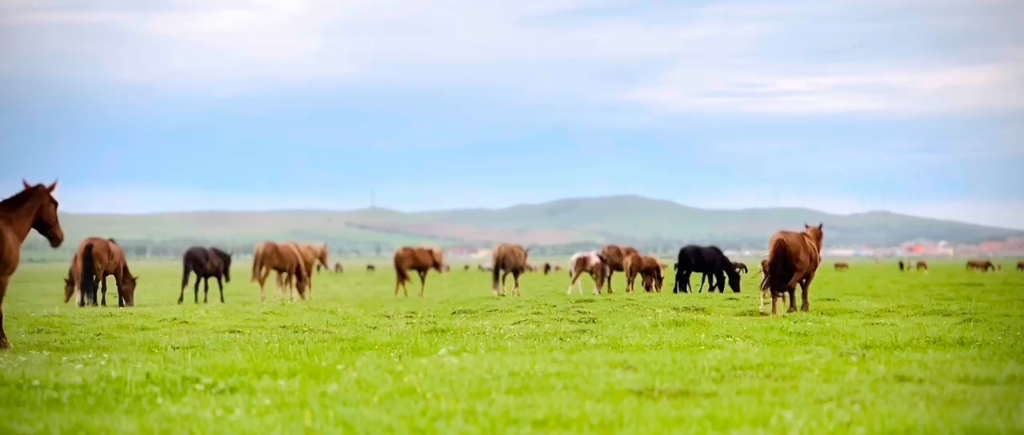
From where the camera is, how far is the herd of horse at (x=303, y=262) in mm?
20297

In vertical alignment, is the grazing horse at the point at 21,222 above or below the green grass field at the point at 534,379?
above

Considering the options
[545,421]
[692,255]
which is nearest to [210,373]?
[545,421]

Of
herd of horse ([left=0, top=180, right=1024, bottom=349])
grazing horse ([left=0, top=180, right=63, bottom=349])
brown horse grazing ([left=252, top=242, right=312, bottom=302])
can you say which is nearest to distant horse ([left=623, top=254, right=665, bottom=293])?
herd of horse ([left=0, top=180, right=1024, bottom=349])

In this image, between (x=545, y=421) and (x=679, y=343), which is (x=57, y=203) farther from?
(x=545, y=421)

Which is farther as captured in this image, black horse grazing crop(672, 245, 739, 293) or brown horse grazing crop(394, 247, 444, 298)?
brown horse grazing crop(394, 247, 444, 298)

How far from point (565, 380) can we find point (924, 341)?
7.82m

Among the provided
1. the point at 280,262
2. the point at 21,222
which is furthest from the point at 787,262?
the point at 280,262

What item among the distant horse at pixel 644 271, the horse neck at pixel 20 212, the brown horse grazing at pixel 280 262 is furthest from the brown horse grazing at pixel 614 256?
the horse neck at pixel 20 212

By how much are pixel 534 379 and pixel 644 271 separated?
31.3m

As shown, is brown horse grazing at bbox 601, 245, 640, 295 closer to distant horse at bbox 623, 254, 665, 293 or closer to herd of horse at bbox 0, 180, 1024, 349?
herd of horse at bbox 0, 180, 1024, 349

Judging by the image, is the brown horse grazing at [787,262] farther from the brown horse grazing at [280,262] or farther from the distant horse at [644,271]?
the brown horse grazing at [280,262]

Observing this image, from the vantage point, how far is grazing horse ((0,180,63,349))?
A: 19.5 m

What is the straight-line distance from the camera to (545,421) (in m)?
11.6

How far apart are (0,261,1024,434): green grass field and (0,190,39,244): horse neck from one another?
213 centimetres
